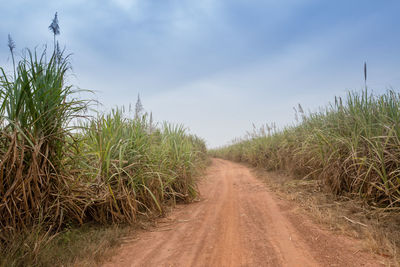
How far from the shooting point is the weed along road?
2.23 metres

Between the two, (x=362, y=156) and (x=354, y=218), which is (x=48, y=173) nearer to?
(x=354, y=218)

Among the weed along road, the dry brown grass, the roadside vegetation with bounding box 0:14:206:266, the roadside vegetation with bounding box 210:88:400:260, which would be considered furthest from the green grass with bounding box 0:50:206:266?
the roadside vegetation with bounding box 210:88:400:260

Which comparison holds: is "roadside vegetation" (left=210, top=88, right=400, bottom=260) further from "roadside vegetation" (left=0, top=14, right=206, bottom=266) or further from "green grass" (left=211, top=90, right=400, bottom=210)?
"roadside vegetation" (left=0, top=14, right=206, bottom=266)

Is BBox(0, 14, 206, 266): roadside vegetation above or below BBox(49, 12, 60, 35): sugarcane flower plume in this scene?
below

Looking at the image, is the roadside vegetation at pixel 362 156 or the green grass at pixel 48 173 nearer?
the green grass at pixel 48 173

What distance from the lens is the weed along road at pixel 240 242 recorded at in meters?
2.23

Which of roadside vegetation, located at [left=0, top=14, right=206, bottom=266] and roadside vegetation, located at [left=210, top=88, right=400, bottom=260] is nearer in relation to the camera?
roadside vegetation, located at [left=0, top=14, right=206, bottom=266]

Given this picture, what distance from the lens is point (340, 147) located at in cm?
432

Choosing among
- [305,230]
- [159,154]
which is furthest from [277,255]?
[159,154]

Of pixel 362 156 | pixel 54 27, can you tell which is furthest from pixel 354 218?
pixel 54 27

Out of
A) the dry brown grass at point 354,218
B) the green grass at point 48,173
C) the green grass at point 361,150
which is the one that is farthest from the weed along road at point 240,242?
the green grass at point 361,150

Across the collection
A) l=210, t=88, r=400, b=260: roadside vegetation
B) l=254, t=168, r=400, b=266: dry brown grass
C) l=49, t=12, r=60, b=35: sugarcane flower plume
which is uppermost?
l=49, t=12, r=60, b=35: sugarcane flower plume

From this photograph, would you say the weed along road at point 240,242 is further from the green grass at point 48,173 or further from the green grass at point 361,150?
the green grass at point 361,150

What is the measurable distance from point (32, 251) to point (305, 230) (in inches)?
117
